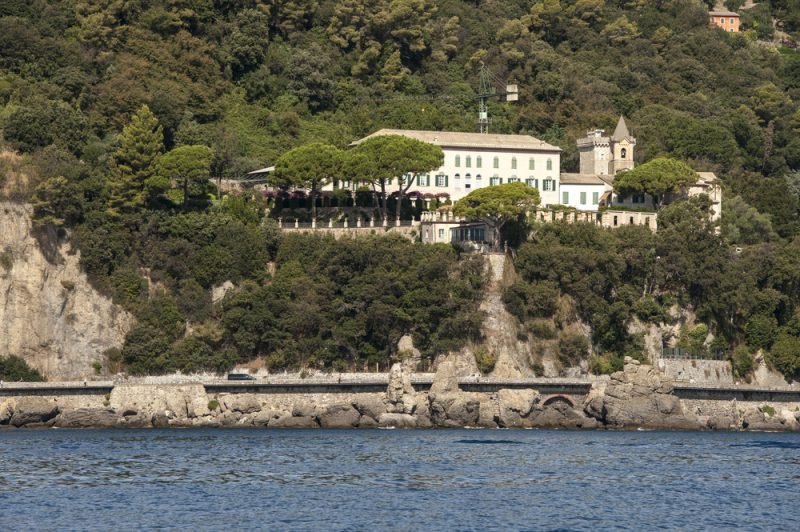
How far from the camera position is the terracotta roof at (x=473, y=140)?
11519 cm

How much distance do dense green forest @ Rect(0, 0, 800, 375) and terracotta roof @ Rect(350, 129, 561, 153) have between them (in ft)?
17.9

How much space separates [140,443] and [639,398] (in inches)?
1102

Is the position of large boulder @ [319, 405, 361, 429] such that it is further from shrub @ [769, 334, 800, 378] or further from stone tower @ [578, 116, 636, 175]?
stone tower @ [578, 116, 636, 175]

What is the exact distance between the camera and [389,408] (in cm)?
9388

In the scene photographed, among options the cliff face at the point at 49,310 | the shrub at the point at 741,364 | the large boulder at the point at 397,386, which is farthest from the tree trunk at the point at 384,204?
the shrub at the point at 741,364

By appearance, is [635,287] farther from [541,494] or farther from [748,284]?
[541,494]

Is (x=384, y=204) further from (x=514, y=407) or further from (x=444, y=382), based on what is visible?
(x=514, y=407)

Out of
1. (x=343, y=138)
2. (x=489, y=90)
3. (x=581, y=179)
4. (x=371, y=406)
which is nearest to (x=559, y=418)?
(x=371, y=406)

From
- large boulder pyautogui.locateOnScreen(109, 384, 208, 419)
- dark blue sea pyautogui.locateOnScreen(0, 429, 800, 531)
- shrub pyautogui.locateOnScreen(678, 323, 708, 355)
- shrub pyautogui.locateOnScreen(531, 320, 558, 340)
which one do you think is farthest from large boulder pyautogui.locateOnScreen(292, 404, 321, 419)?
shrub pyautogui.locateOnScreen(678, 323, 708, 355)

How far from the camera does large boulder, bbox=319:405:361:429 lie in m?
93.6

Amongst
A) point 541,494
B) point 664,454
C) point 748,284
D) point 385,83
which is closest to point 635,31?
point 385,83

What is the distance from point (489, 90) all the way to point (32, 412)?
54.8 metres

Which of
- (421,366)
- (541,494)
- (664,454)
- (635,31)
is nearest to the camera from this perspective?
(541,494)

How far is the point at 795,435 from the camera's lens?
93875 millimetres
